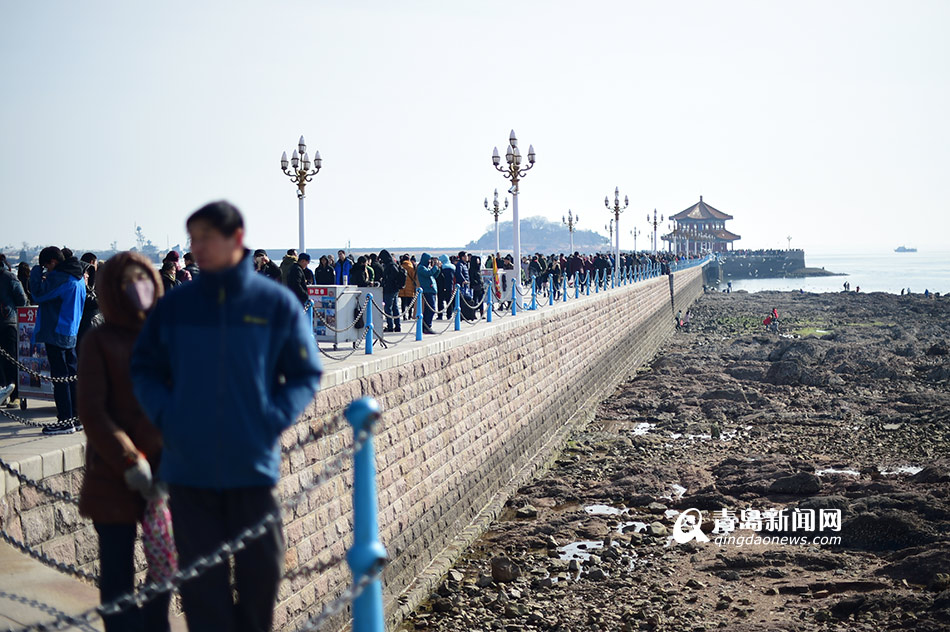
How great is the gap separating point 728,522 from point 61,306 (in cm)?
973

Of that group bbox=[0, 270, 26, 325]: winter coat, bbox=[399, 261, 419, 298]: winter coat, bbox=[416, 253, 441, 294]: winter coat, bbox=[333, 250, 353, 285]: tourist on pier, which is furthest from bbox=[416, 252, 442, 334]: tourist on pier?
bbox=[0, 270, 26, 325]: winter coat

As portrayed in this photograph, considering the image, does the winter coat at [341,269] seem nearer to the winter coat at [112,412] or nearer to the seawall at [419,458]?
the seawall at [419,458]

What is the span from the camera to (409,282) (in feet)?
65.9

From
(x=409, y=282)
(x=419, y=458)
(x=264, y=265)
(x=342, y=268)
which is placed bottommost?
(x=419, y=458)

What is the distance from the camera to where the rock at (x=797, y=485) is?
14.8 metres

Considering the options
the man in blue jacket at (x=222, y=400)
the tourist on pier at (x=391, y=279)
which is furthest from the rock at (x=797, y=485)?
the man in blue jacket at (x=222, y=400)

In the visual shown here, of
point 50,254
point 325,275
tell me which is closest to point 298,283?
point 325,275

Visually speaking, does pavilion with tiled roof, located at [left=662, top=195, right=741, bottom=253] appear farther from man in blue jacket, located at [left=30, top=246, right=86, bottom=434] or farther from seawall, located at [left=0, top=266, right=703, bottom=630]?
man in blue jacket, located at [left=30, top=246, right=86, bottom=434]

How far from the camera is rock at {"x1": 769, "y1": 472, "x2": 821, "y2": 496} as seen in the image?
14812 millimetres

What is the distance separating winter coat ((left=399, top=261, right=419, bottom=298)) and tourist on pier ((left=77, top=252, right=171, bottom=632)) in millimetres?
15658

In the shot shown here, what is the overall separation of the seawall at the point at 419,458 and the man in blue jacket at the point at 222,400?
2.59 m

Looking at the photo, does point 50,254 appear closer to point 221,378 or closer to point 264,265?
point 264,265

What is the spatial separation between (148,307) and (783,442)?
58.8 feet

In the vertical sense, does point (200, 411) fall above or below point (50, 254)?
below
